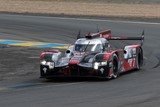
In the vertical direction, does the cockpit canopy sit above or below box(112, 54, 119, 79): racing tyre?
above

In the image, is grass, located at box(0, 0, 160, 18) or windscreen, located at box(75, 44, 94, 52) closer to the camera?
windscreen, located at box(75, 44, 94, 52)

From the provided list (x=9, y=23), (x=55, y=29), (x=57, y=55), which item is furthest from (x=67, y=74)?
(x=9, y=23)

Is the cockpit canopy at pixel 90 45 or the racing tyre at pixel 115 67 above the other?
the cockpit canopy at pixel 90 45

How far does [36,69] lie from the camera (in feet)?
56.5

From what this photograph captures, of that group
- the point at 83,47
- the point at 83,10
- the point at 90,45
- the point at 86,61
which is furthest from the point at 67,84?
the point at 83,10

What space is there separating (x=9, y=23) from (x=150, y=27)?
23.8 feet

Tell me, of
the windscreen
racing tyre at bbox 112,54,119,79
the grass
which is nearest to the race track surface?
racing tyre at bbox 112,54,119,79

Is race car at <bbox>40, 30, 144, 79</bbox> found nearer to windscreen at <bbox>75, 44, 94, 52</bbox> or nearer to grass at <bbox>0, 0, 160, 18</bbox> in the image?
windscreen at <bbox>75, 44, 94, 52</bbox>

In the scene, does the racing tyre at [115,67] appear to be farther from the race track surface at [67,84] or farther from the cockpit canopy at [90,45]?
the cockpit canopy at [90,45]

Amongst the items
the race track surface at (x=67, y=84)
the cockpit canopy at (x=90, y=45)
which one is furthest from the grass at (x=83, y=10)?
the cockpit canopy at (x=90, y=45)

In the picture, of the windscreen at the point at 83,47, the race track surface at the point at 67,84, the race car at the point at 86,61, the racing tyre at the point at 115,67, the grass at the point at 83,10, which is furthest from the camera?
the grass at the point at 83,10

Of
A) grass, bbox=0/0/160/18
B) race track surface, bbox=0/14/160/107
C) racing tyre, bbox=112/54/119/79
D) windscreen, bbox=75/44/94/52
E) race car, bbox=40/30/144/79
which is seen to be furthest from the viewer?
grass, bbox=0/0/160/18

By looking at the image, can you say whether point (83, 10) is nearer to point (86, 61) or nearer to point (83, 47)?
point (83, 47)

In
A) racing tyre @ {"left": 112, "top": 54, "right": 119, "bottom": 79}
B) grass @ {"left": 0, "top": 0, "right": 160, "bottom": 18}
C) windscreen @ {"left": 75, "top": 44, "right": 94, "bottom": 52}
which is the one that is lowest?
grass @ {"left": 0, "top": 0, "right": 160, "bottom": 18}
